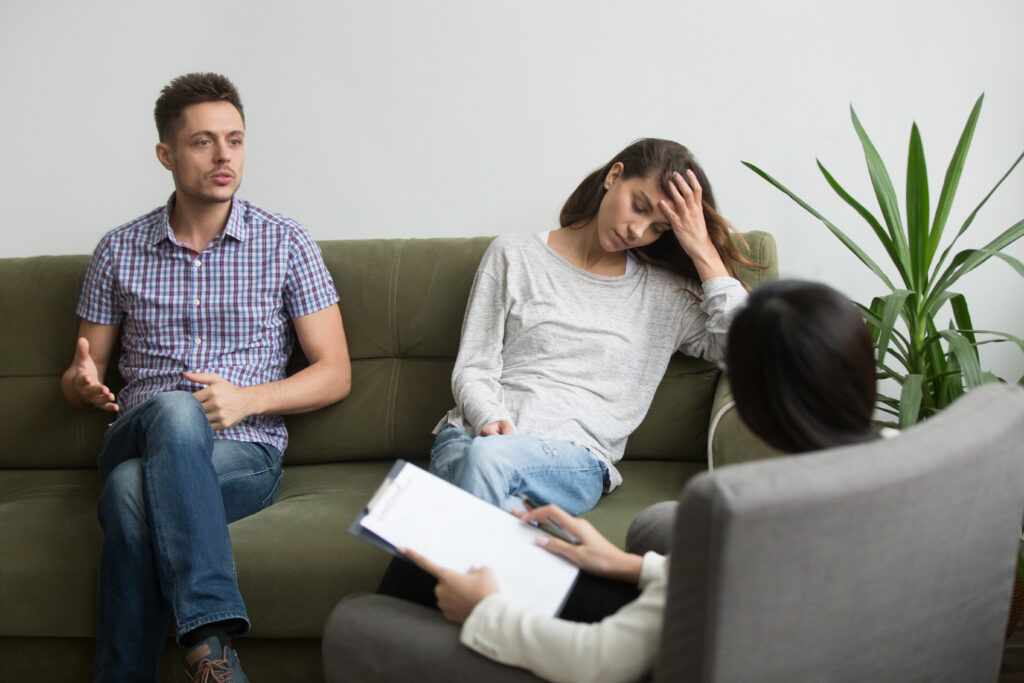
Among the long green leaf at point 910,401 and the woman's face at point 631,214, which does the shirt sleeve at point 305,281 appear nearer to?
the woman's face at point 631,214

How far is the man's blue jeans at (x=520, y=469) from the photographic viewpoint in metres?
1.56

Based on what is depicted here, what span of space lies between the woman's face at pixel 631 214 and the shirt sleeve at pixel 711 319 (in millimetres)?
175

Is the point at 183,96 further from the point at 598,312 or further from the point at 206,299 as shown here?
the point at 598,312

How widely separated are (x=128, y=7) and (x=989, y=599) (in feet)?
8.45

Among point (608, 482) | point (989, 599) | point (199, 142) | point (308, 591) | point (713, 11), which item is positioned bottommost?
point (308, 591)

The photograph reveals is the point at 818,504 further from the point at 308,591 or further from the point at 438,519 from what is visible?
the point at 308,591

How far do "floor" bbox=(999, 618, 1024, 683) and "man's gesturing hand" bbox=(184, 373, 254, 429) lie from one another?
1.67 metres

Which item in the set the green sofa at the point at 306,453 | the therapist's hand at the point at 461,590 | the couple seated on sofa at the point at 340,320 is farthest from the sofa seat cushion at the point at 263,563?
the therapist's hand at the point at 461,590

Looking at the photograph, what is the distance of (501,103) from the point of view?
2.39 meters

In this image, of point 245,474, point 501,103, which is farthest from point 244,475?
point 501,103

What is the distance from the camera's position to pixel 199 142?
1955mm

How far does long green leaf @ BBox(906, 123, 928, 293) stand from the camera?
1843mm

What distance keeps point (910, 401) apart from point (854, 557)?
3.34ft

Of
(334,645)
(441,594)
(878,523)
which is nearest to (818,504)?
(878,523)
